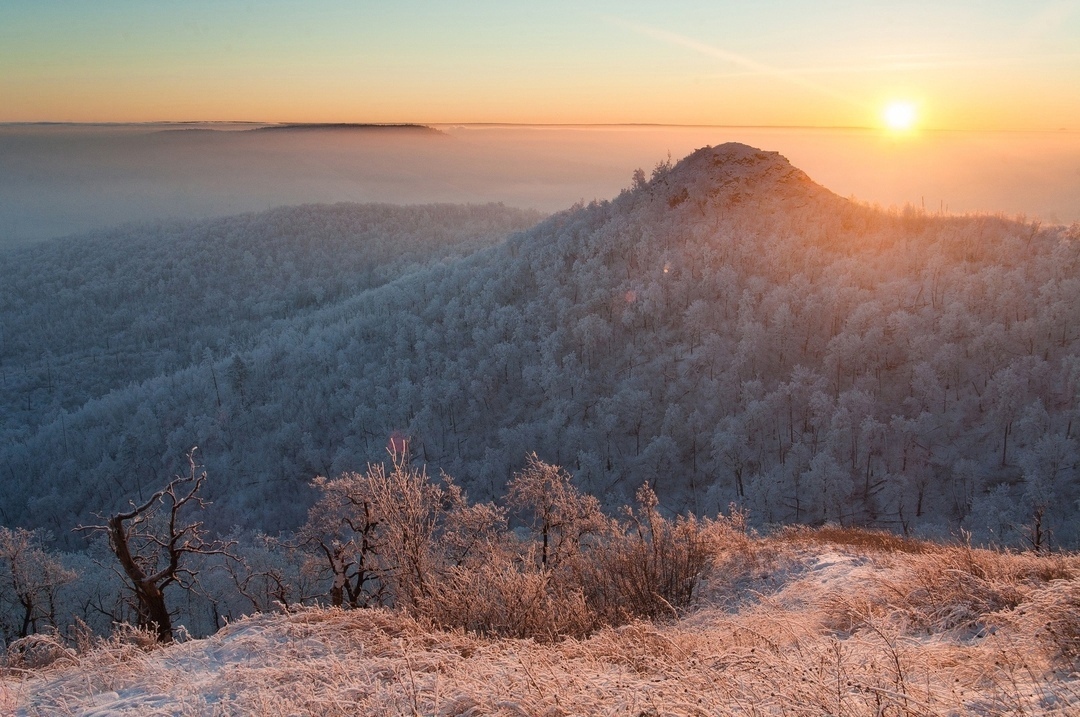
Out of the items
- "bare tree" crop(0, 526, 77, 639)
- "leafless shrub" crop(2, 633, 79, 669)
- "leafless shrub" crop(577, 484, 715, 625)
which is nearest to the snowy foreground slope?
"leafless shrub" crop(2, 633, 79, 669)

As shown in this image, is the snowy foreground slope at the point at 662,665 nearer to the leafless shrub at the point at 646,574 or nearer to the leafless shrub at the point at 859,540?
the leafless shrub at the point at 646,574

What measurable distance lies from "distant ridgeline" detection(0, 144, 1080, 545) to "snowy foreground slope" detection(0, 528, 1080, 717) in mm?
16315

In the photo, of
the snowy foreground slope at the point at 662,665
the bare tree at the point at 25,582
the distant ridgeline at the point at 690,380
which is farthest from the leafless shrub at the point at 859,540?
the bare tree at the point at 25,582

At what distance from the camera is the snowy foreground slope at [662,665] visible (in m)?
4.81

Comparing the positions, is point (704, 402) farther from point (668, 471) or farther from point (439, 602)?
point (439, 602)

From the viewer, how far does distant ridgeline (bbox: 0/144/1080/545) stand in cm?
3731

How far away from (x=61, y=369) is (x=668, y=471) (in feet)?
407

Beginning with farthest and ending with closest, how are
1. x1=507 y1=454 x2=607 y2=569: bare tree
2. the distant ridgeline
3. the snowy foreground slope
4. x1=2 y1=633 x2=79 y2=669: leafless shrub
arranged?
the distant ridgeline, x1=507 y1=454 x2=607 y2=569: bare tree, x1=2 y1=633 x2=79 y2=669: leafless shrub, the snowy foreground slope

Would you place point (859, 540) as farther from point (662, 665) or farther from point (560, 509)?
point (662, 665)

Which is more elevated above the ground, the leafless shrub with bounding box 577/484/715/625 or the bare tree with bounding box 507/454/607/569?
the leafless shrub with bounding box 577/484/715/625

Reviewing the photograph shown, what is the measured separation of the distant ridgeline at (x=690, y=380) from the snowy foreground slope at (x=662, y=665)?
→ 16.3 metres

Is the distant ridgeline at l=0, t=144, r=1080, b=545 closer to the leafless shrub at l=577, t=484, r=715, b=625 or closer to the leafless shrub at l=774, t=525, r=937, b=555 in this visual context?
the leafless shrub at l=774, t=525, r=937, b=555

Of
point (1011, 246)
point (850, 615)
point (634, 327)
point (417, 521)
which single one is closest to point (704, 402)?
point (634, 327)

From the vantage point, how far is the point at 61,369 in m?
116
